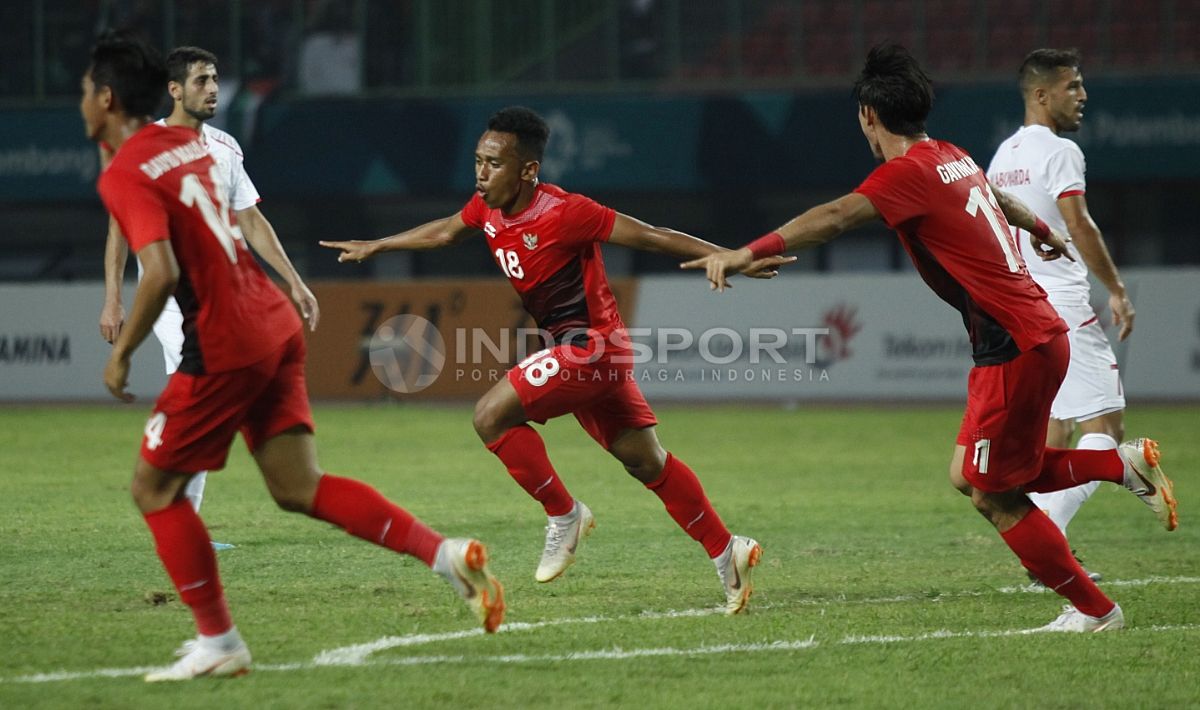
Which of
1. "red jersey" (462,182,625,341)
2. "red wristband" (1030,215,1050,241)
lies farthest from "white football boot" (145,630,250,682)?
"red wristband" (1030,215,1050,241)

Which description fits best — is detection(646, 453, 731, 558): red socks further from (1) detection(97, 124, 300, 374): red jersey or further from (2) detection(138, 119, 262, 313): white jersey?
(2) detection(138, 119, 262, 313): white jersey

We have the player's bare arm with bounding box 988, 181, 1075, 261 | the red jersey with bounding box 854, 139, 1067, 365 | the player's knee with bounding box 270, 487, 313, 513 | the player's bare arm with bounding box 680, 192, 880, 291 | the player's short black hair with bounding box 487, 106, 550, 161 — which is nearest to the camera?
the player's knee with bounding box 270, 487, 313, 513

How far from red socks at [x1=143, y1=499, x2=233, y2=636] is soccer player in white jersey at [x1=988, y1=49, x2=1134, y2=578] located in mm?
3976

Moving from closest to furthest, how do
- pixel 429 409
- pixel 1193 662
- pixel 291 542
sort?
pixel 1193 662 < pixel 291 542 < pixel 429 409

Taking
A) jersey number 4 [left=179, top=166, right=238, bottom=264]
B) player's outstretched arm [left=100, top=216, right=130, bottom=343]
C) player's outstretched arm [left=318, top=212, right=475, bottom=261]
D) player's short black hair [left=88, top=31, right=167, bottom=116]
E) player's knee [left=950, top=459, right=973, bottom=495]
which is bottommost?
player's knee [left=950, top=459, right=973, bottom=495]

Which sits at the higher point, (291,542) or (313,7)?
(313,7)

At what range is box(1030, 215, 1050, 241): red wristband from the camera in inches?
238

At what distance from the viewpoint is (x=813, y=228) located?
16.8ft

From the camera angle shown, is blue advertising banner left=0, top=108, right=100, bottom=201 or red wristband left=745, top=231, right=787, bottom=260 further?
blue advertising banner left=0, top=108, right=100, bottom=201

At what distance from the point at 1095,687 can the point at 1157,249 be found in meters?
19.9

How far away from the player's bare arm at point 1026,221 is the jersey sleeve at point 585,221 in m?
1.52

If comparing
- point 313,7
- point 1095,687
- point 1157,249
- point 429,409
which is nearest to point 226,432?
point 1095,687

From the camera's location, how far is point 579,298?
21.0ft

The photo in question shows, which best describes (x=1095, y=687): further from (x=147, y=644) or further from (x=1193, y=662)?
(x=147, y=644)
